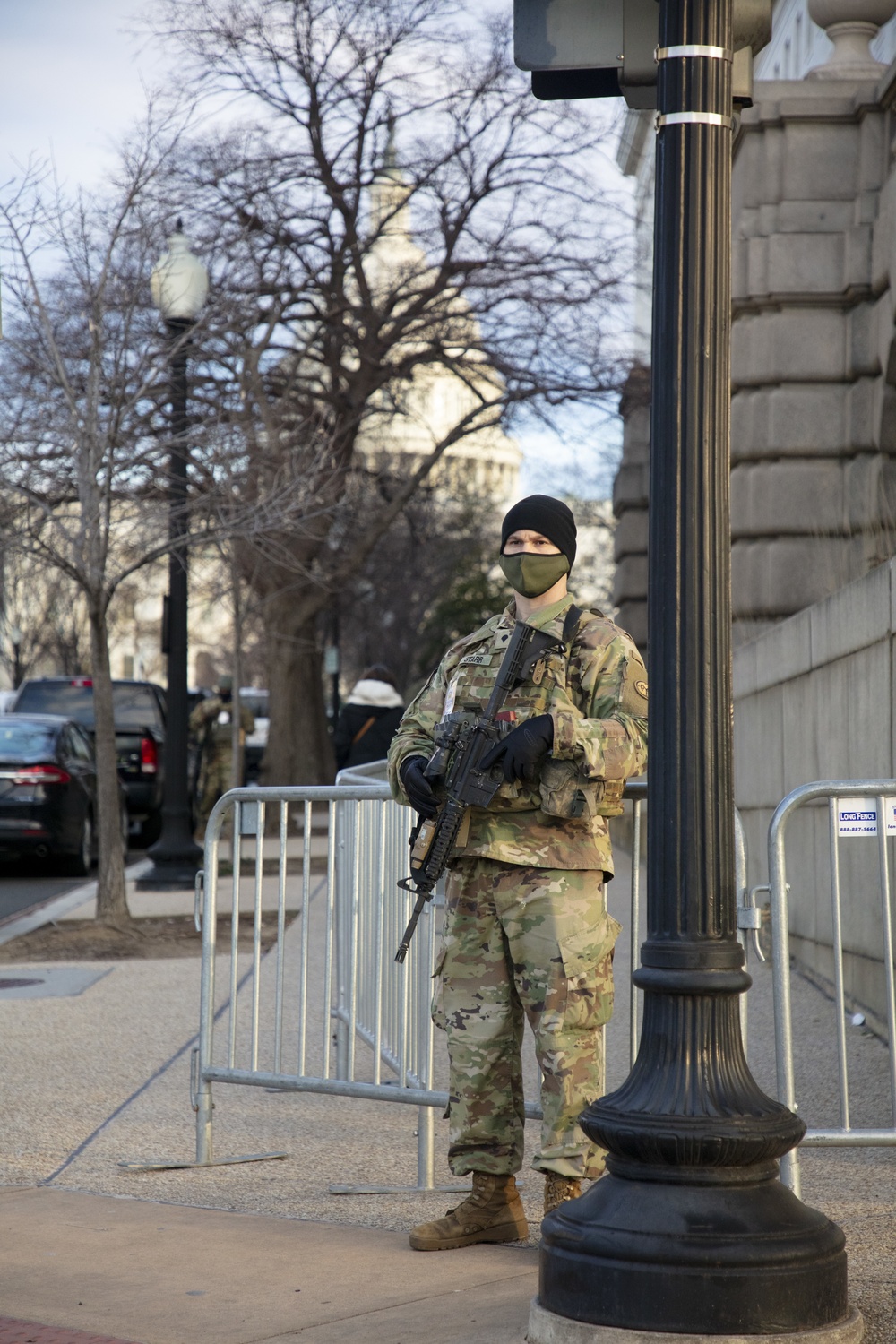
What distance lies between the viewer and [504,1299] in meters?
3.76

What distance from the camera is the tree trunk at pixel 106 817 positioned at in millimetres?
11117

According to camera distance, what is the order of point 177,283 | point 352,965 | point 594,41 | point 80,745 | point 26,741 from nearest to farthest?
1. point 594,41
2. point 352,965
3. point 177,283
4. point 26,741
5. point 80,745

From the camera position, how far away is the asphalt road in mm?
13523

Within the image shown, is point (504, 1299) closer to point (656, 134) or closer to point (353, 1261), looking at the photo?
point (353, 1261)

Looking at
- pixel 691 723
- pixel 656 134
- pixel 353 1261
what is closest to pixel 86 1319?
pixel 353 1261

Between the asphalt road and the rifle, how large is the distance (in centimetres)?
914

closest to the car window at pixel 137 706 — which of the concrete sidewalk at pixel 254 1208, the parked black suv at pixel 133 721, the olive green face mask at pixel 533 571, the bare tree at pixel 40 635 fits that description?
the parked black suv at pixel 133 721

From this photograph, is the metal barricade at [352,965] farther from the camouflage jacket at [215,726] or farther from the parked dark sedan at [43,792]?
the camouflage jacket at [215,726]

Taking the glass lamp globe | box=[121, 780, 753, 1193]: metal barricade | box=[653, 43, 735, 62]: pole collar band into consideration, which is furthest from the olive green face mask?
the glass lamp globe

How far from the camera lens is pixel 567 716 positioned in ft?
12.8

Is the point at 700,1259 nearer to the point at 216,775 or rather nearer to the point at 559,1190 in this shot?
the point at 559,1190

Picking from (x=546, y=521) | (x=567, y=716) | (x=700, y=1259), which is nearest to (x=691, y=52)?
(x=546, y=521)

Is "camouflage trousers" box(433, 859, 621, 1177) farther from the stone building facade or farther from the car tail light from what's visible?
the car tail light

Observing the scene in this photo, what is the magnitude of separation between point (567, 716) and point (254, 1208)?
1.97 metres
